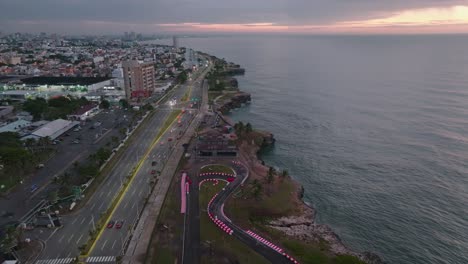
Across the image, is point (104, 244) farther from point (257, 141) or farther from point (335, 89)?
point (335, 89)

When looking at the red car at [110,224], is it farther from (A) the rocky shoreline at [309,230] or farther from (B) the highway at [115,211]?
(A) the rocky shoreline at [309,230]

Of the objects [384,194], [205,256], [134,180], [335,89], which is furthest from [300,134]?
[335,89]

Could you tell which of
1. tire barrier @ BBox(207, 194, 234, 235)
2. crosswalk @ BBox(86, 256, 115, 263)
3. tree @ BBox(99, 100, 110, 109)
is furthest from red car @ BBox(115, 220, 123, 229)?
tree @ BBox(99, 100, 110, 109)

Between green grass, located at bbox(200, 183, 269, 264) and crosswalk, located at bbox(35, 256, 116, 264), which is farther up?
green grass, located at bbox(200, 183, 269, 264)

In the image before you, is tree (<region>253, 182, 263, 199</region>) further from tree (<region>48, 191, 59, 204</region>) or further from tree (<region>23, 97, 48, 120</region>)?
tree (<region>23, 97, 48, 120</region>)

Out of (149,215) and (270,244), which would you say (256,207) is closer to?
(270,244)
